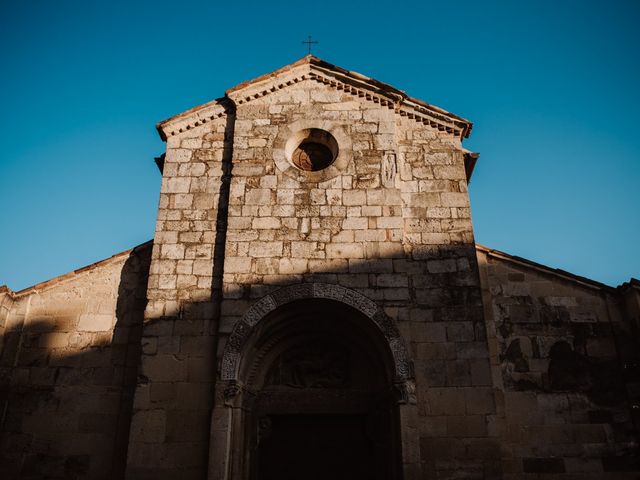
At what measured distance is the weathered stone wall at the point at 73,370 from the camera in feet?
23.6

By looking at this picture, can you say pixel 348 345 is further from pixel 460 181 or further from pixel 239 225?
pixel 460 181

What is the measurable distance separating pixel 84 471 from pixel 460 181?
23.9 feet

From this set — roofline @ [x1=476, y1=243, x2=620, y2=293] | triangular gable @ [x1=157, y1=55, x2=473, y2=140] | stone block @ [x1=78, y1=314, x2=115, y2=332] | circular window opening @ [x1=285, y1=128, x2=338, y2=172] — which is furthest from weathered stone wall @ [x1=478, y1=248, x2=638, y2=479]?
stone block @ [x1=78, y1=314, x2=115, y2=332]

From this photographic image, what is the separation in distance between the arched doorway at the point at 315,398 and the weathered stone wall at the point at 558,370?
6.29ft

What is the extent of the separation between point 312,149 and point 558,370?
5419 mm

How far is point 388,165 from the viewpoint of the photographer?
26.7ft

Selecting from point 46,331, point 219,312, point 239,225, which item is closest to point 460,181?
point 239,225

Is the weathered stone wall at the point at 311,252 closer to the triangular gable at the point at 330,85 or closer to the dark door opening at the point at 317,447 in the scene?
the triangular gable at the point at 330,85

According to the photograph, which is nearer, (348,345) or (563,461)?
(563,461)

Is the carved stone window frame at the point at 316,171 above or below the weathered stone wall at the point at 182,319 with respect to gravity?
above

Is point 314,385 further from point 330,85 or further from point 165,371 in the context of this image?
point 330,85

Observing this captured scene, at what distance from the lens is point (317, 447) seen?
7.47 metres

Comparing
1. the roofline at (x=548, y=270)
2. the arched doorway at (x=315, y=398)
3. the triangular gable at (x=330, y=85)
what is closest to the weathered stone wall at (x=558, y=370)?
the roofline at (x=548, y=270)

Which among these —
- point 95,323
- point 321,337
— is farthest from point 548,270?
point 95,323
